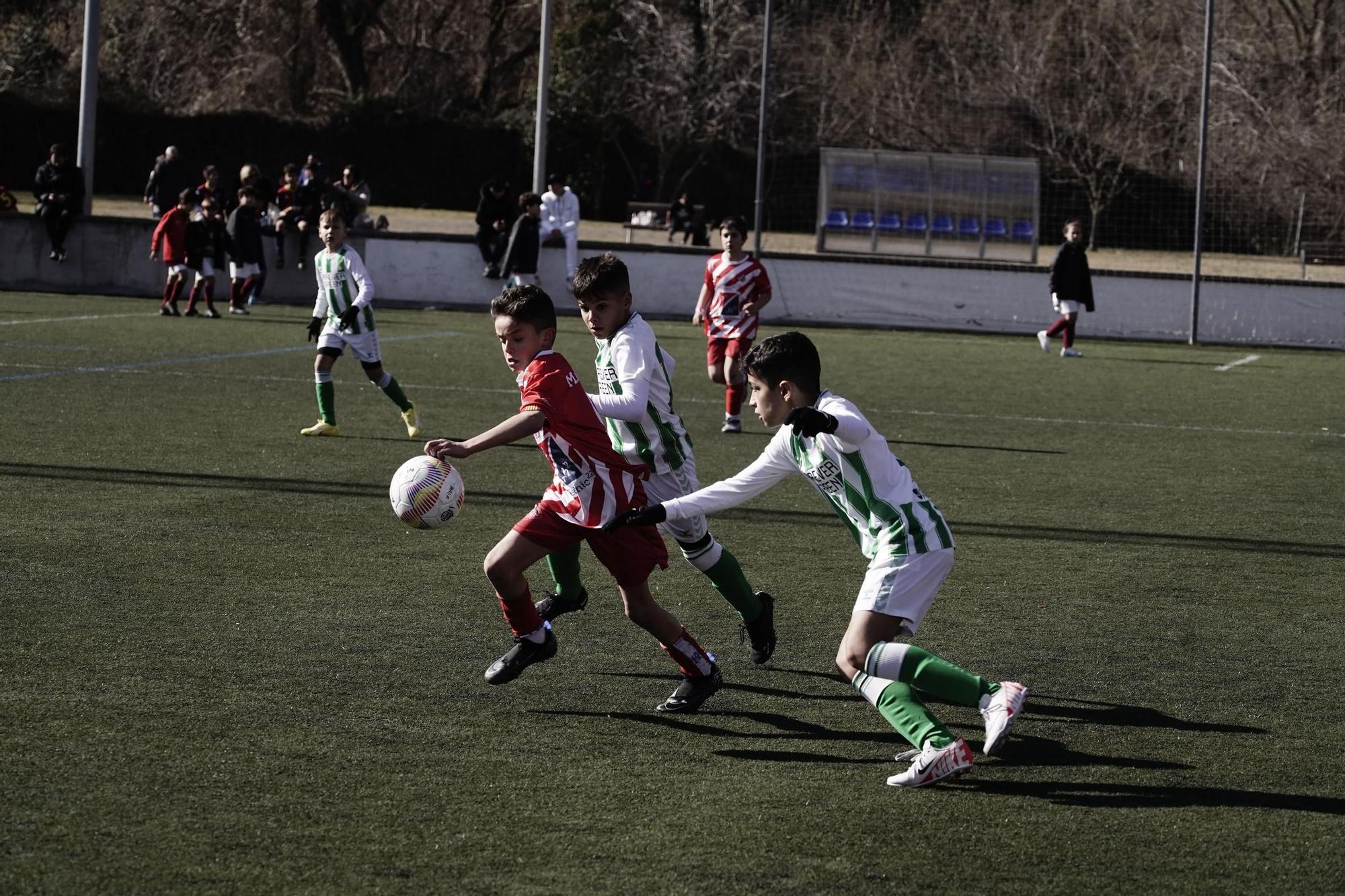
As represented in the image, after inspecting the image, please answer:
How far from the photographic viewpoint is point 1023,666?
6.10 metres

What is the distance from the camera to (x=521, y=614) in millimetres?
5543

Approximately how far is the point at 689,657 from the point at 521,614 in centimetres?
58

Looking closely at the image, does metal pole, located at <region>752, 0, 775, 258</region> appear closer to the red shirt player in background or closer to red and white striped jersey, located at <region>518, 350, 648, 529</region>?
the red shirt player in background

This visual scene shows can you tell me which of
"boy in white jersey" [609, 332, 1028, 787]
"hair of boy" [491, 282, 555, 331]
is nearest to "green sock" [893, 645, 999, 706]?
"boy in white jersey" [609, 332, 1028, 787]

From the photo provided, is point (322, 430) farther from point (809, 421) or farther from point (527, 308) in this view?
point (809, 421)

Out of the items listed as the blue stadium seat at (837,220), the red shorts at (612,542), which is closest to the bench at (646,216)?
the blue stadium seat at (837,220)

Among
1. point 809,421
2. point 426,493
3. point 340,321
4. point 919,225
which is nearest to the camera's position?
point 809,421

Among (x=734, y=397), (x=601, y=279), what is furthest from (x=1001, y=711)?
(x=734, y=397)

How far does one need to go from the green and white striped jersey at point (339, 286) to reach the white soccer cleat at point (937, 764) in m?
7.77

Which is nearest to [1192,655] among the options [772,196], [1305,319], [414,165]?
[1305,319]

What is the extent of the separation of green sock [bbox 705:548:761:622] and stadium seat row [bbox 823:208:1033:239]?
869 inches

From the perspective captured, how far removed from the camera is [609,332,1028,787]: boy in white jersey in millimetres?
4801

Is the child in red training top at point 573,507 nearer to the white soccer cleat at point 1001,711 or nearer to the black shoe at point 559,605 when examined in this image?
the black shoe at point 559,605

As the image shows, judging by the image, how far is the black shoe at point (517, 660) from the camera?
553cm
